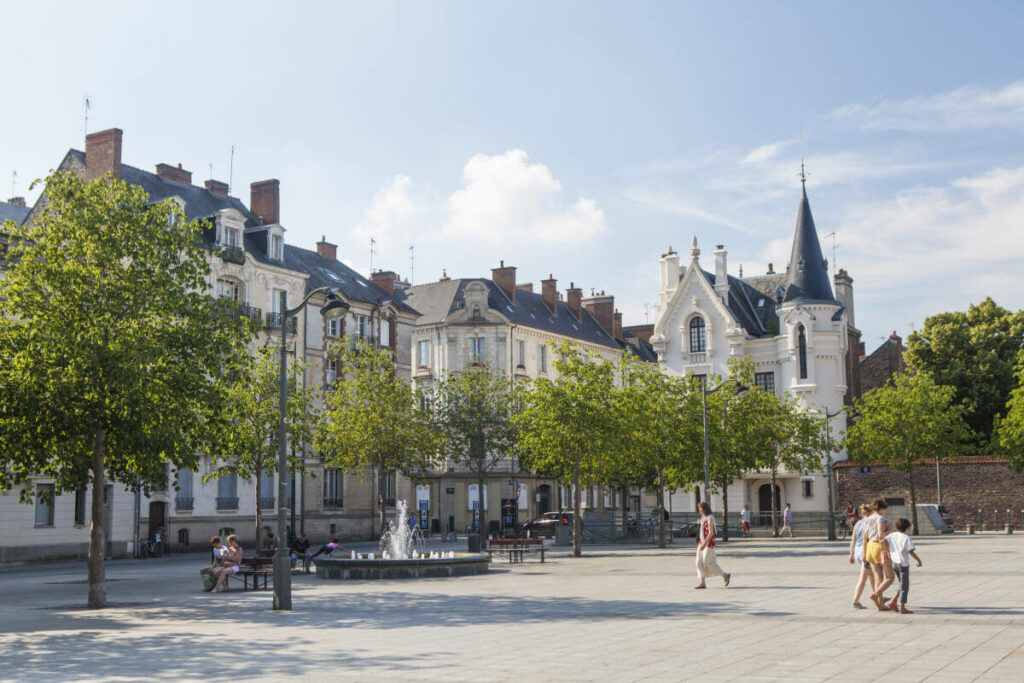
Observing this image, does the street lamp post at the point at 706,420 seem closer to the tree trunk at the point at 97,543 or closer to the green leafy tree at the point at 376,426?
the green leafy tree at the point at 376,426

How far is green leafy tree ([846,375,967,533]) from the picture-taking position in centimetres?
5047

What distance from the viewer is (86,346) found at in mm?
19625

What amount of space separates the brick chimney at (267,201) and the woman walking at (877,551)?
1695 inches

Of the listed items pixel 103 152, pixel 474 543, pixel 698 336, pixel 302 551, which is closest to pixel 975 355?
pixel 698 336

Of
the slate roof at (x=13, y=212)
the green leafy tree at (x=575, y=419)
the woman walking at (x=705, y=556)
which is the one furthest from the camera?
the slate roof at (x=13, y=212)

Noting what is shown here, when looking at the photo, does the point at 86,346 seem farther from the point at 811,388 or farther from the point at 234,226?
the point at 811,388

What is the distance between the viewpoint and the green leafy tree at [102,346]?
1988 centimetres

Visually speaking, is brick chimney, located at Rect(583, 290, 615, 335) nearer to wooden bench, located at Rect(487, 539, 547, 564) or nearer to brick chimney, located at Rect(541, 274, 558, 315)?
brick chimney, located at Rect(541, 274, 558, 315)

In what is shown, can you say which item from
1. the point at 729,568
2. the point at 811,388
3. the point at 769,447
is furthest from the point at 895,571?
the point at 811,388

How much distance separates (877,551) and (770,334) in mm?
49714

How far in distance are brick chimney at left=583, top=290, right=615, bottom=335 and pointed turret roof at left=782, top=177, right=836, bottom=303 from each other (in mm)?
21026

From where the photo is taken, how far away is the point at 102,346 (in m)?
19.7

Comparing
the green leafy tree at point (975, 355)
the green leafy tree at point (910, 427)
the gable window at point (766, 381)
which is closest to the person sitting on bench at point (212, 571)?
the green leafy tree at point (910, 427)

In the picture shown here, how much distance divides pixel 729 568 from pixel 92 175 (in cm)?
3219
